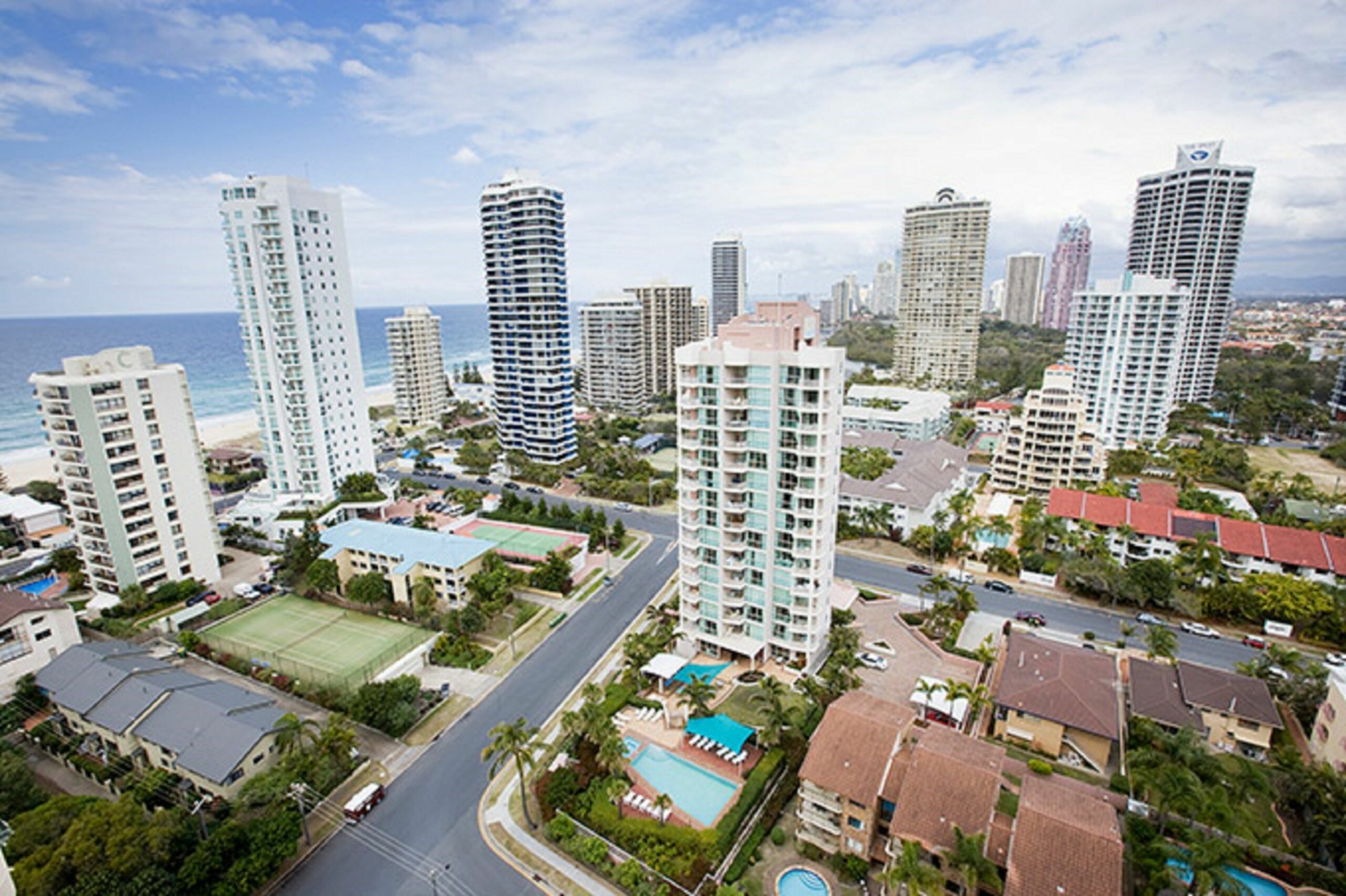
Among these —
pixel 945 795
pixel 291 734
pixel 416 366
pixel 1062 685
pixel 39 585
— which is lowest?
pixel 39 585

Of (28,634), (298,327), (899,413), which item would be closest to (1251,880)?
(28,634)

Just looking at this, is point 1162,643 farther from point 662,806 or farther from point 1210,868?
point 662,806

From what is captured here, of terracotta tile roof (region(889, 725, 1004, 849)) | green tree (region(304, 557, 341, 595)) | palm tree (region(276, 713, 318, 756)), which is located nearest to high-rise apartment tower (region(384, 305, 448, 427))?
green tree (region(304, 557, 341, 595))

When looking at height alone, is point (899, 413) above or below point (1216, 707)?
above

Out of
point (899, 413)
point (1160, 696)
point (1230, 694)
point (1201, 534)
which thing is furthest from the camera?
point (899, 413)

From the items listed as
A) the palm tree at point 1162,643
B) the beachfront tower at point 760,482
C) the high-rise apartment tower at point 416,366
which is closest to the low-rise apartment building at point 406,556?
the beachfront tower at point 760,482

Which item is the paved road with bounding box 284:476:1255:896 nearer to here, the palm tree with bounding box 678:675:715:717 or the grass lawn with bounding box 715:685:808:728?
the palm tree with bounding box 678:675:715:717

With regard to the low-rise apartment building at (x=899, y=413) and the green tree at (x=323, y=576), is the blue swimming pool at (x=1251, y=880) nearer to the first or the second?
the green tree at (x=323, y=576)
